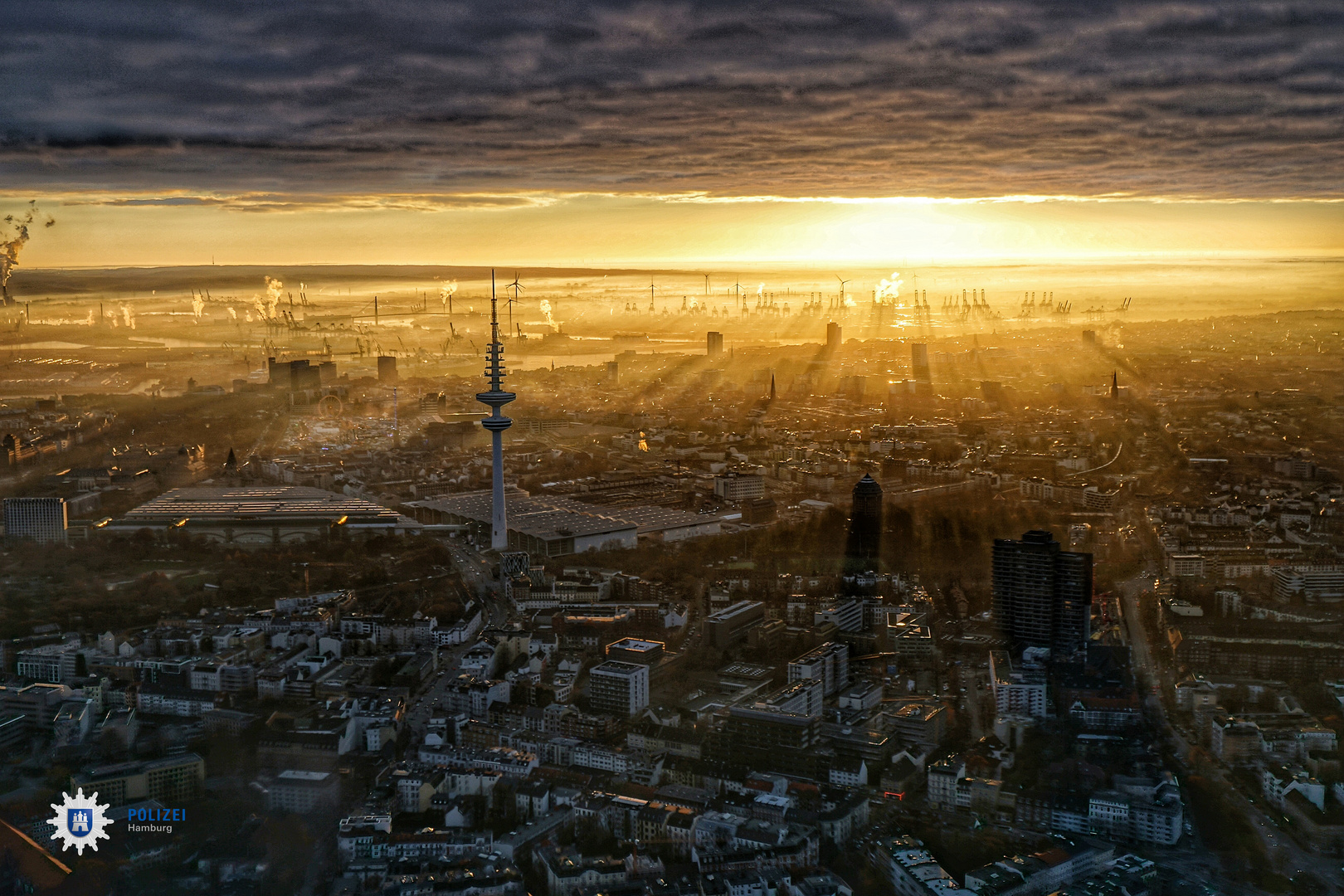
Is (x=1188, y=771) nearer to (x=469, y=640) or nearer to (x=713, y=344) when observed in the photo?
(x=469, y=640)

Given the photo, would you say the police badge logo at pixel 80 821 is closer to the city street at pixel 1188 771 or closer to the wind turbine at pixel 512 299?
the city street at pixel 1188 771

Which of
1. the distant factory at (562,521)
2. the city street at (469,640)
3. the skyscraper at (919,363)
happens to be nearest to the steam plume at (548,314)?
the skyscraper at (919,363)

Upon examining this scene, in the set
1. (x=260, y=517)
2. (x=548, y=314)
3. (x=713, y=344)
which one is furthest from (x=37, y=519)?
(x=713, y=344)

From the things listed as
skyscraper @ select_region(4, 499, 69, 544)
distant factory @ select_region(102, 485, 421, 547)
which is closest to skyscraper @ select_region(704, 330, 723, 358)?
distant factory @ select_region(102, 485, 421, 547)

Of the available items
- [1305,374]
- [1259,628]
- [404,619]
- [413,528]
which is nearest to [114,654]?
[404,619]

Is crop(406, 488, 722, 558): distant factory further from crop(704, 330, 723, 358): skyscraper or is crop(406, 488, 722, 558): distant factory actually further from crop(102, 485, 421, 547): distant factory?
crop(704, 330, 723, 358): skyscraper

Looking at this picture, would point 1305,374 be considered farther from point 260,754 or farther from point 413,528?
point 260,754
